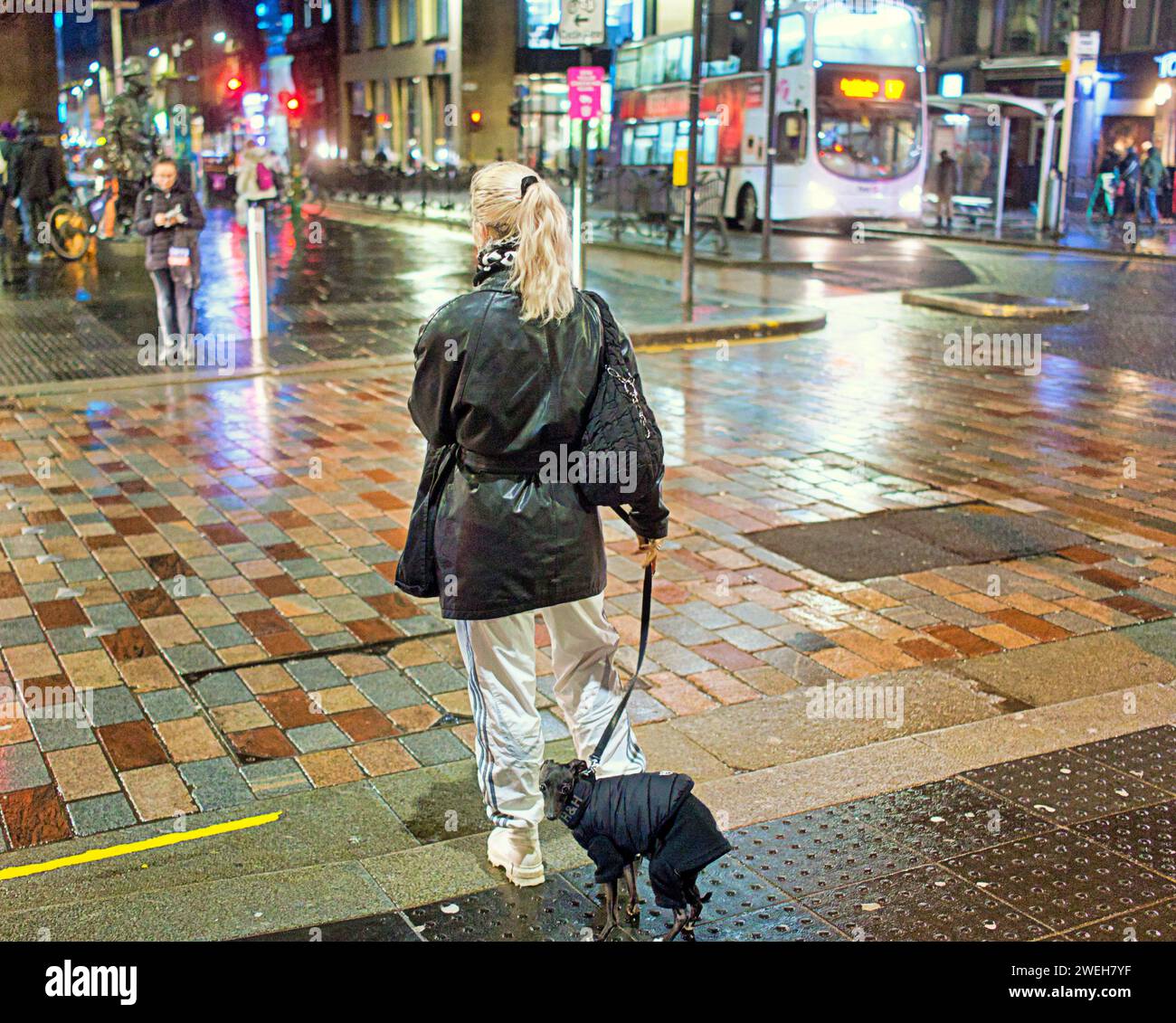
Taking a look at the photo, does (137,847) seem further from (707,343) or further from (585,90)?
(585,90)

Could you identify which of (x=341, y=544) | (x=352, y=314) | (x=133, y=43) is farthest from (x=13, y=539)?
(x=133, y=43)

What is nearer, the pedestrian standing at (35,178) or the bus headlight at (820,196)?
the pedestrian standing at (35,178)

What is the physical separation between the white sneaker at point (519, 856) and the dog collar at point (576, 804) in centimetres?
40

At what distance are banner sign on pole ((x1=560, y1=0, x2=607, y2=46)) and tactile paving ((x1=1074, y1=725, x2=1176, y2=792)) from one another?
10.4 meters

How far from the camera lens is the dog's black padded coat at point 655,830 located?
3.09 m

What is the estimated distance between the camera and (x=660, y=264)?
2083 cm

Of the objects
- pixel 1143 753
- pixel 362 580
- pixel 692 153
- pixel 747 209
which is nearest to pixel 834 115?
pixel 747 209

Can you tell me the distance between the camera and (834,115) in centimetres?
2586

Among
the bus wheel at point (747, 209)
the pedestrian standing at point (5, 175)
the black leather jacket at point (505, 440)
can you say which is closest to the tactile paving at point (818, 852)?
the black leather jacket at point (505, 440)

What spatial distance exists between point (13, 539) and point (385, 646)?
2.37m

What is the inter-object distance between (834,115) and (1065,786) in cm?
2357

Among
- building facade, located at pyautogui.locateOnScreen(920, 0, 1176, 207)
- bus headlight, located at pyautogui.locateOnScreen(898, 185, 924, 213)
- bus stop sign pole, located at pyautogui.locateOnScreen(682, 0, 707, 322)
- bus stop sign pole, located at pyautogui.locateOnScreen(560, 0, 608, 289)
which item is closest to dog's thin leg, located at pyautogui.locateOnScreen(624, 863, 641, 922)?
bus stop sign pole, located at pyautogui.locateOnScreen(560, 0, 608, 289)

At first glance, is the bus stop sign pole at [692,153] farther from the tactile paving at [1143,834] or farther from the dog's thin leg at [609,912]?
the dog's thin leg at [609,912]
